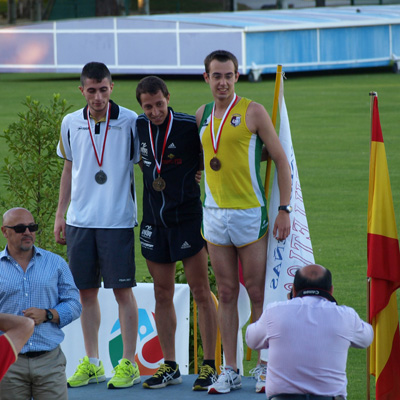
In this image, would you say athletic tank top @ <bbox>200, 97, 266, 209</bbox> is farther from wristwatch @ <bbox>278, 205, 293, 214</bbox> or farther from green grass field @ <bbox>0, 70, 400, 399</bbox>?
green grass field @ <bbox>0, 70, 400, 399</bbox>

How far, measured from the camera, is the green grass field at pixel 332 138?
11.8 meters

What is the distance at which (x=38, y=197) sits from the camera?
8844 millimetres

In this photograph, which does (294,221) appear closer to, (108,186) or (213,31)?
(108,186)

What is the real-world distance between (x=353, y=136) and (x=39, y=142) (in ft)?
42.3

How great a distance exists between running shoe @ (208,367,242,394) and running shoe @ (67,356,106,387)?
924 millimetres

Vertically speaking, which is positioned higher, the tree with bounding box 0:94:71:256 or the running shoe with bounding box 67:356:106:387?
the tree with bounding box 0:94:71:256

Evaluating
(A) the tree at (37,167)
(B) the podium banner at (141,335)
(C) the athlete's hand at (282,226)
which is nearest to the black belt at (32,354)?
(C) the athlete's hand at (282,226)

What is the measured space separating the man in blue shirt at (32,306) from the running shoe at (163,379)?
2.88 ft

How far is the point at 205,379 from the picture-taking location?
6.43 meters

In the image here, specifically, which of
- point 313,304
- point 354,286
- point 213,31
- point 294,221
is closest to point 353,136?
point 354,286

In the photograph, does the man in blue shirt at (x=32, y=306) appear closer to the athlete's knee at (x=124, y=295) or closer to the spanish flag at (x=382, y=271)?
the athlete's knee at (x=124, y=295)

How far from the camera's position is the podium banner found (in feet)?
25.3

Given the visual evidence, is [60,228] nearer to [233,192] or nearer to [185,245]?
[185,245]

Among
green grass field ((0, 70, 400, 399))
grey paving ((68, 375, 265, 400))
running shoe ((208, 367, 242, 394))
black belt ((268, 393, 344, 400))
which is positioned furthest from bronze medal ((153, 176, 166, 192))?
green grass field ((0, 70, 400, 399))
